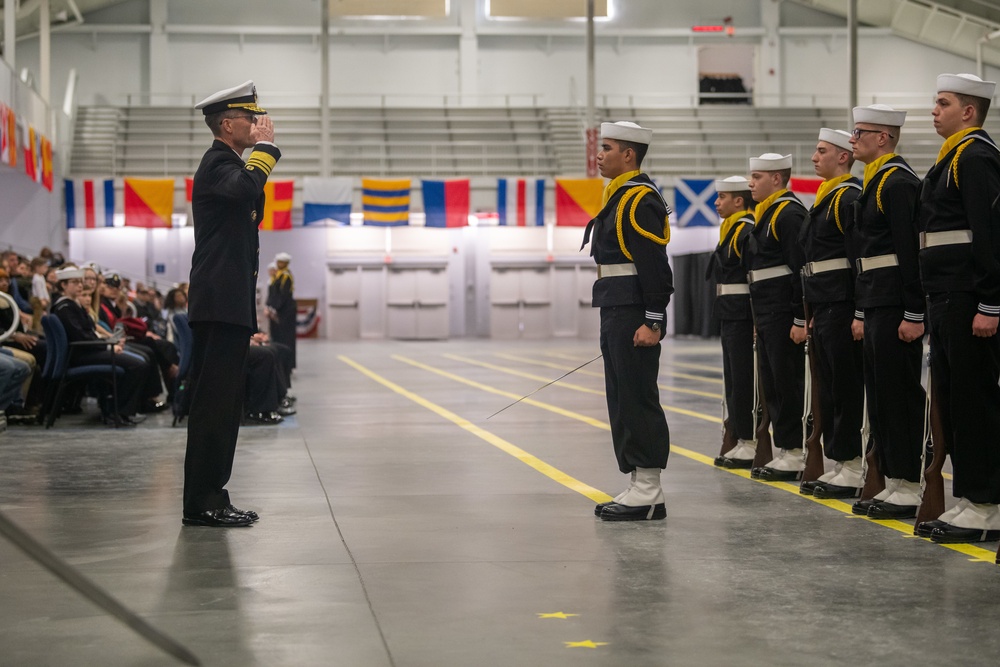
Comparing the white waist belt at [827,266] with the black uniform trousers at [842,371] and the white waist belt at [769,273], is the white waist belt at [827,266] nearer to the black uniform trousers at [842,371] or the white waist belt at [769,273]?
the black uniform trousers at [842,371]

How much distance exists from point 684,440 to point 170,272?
28.4 meters

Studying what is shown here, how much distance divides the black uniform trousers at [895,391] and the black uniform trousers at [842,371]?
0.50 meters

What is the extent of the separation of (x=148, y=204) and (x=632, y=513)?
26842 mm

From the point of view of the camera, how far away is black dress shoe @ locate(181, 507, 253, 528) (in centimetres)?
598

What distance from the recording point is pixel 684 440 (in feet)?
32.3

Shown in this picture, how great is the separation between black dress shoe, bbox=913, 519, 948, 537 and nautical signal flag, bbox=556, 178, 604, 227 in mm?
25739

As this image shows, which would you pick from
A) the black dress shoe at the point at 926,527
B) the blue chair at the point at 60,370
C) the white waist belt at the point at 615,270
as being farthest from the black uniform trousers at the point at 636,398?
the blue chair at the point at 60,370

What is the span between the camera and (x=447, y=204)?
3197 centimetres

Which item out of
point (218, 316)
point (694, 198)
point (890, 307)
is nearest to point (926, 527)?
point (890, 307)

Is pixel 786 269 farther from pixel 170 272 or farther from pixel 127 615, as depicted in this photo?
pixel 170 272

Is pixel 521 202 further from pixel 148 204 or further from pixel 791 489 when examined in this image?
pixel 791 489

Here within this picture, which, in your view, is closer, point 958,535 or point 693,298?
point 958,535

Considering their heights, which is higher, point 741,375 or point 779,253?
point 779,253

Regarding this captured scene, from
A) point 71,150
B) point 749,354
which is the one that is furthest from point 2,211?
point 749,354
